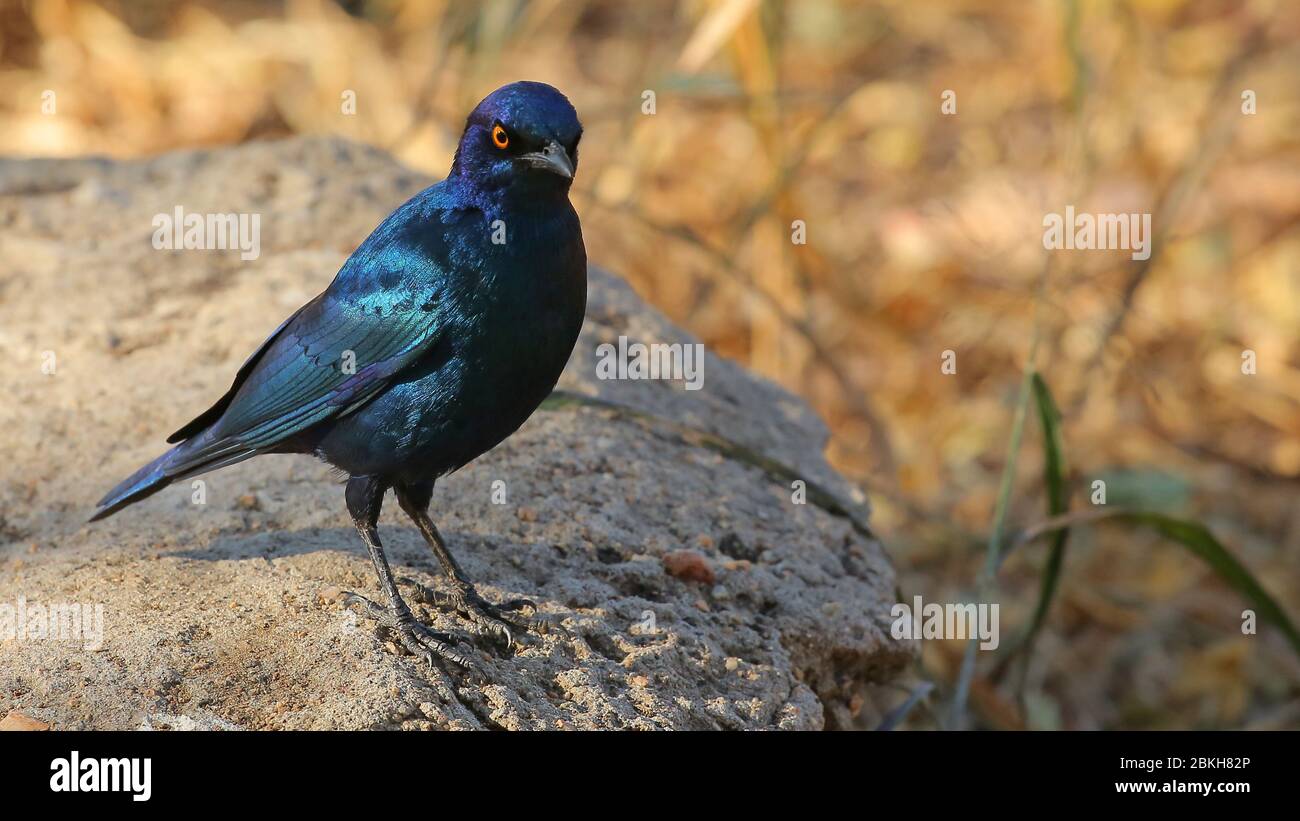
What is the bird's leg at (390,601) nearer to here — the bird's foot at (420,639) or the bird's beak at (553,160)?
the bird's foot at (420,639)

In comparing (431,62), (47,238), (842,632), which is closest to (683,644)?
(842,632)

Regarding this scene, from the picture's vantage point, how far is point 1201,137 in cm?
720

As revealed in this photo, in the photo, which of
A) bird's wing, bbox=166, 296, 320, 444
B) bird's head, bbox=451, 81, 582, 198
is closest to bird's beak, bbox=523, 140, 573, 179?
bird's head, bbox=451, 81, 582, 198

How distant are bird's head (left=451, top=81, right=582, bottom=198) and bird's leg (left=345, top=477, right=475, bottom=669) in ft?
2.51

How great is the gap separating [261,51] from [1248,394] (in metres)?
6.02

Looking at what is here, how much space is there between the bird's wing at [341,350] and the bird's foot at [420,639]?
0.54 m

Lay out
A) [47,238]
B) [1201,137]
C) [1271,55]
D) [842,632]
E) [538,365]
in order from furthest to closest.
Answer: [1271,55]
[1201,137]
[47,238]
[842,632]
[538,365]

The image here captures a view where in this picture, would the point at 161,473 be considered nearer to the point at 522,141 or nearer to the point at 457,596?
the point at 457,596

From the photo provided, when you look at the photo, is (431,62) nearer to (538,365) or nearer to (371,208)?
(371,208)

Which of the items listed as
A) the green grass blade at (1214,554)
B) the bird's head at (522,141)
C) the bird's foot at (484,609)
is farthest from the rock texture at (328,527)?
the bird's head at (522,141)

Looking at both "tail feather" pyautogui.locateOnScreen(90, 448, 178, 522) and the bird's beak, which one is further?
"tail feather" pyautogui.locateOnScreen(90, 448, 178, 522)

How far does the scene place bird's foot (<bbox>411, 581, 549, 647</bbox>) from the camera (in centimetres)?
336

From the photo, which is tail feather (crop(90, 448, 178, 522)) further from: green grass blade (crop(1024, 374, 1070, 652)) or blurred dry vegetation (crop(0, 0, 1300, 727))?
green grass blade (crop(1024, 374, 1070, 652))

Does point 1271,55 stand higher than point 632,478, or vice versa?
point 1271,55
